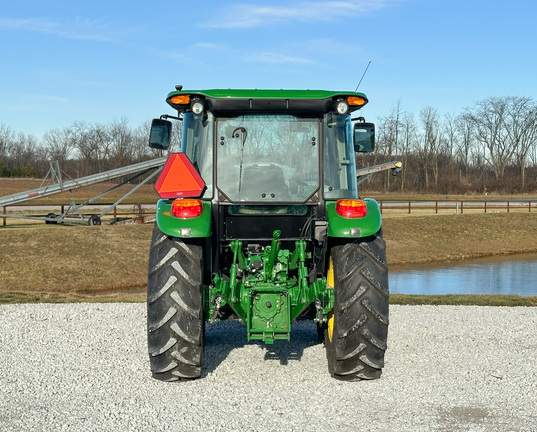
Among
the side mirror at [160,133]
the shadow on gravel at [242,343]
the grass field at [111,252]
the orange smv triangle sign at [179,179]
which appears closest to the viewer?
the orange smv triangle sign at [179,179]

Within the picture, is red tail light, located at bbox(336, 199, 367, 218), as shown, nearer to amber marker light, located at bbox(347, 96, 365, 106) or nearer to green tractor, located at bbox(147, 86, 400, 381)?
green tractor, located at bbox(147, 86, 400, 381)

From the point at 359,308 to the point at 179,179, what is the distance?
81.0 inches

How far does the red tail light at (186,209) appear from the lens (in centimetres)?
627

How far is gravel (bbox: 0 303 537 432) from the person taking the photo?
212 inches

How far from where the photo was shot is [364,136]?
7352mm

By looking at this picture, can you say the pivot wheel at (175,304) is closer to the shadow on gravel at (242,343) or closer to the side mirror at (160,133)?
the shadow on gravel at (242,343)

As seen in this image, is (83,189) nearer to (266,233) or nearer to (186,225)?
(266,233)

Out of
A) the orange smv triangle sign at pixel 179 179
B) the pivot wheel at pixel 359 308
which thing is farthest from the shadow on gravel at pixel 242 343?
the orange smv triangle sign at pixel 179 179

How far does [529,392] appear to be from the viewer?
6340mm

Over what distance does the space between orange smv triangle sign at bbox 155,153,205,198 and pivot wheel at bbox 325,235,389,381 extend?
1.49 m

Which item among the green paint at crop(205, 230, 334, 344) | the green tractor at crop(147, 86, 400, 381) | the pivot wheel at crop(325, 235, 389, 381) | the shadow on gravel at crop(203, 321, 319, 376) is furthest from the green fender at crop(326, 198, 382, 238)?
the shadow on gravel at crop(203, 321, 319, 376)

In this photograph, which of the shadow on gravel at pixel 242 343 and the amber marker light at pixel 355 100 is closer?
the amber marker light at pixel 355 100

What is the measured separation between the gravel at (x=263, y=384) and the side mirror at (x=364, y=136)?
2.37 meters

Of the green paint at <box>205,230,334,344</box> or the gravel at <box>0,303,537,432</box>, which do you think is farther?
the green paint at <box>205,230,334,344</box>
